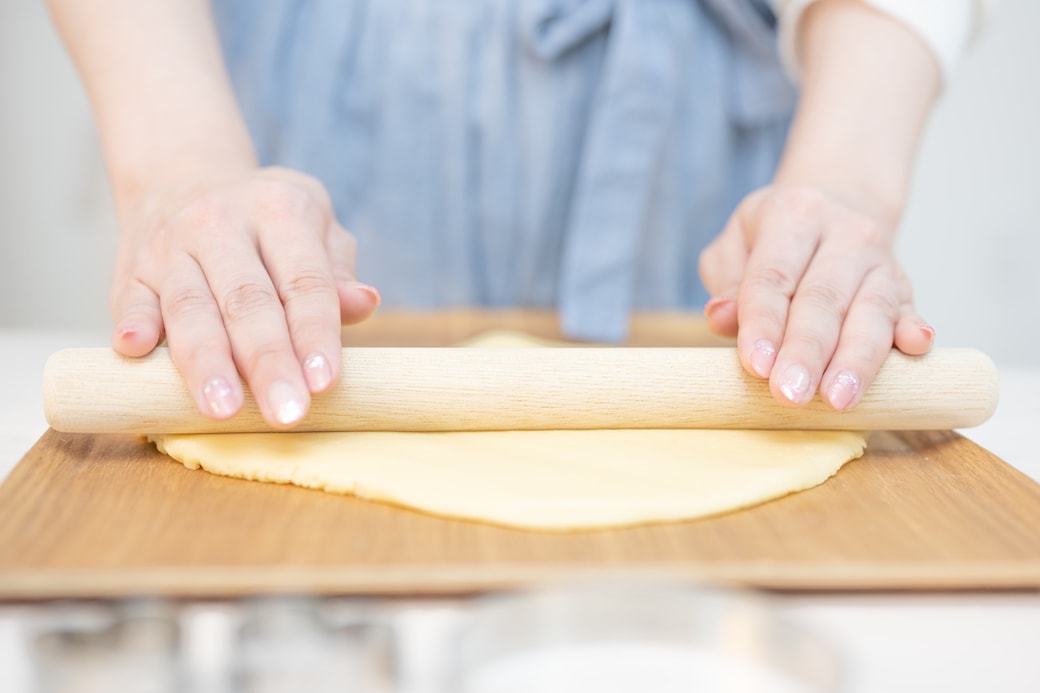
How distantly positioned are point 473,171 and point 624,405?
67cm

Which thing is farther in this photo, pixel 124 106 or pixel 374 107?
pixel 374 107

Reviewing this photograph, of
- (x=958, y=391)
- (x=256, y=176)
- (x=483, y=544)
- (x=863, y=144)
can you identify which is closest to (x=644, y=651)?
(x=483, y=544)

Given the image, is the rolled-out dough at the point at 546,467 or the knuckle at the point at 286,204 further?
the knuckle at the point at 286,204

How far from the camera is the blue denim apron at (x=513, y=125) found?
Result: 1.35 m

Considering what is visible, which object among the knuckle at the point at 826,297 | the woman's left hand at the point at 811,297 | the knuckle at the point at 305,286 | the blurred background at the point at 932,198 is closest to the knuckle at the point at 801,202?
the woman's left hand at the point at 811,297

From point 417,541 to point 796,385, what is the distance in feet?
1.14

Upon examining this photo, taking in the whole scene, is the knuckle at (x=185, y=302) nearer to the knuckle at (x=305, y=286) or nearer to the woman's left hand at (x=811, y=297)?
the knuckle at (x=305, y=286)

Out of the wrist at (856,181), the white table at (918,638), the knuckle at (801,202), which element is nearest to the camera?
the white table at (918,638)

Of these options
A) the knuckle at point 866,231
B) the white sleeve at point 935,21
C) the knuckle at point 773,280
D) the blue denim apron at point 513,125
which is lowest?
the blue denim apron at point 513,125

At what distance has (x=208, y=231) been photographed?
878mm

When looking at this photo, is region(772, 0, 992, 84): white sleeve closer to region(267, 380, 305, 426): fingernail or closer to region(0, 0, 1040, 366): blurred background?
region(267, 380, 305, 426): fingernail

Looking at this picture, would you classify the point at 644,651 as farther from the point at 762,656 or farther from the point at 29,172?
the point at 29,172

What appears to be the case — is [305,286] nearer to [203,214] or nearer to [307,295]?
[307,295]

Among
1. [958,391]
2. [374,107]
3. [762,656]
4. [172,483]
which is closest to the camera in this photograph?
[762,656]
